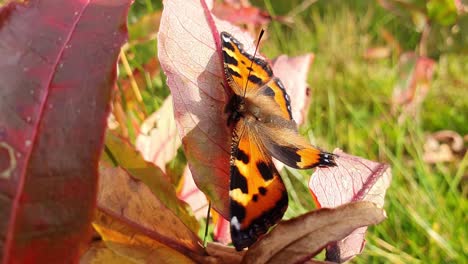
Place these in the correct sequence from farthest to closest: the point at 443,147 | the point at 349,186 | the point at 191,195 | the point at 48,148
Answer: the point at 443,147 → the point at 191,195 → the point at 349,186 → the point at 48,148

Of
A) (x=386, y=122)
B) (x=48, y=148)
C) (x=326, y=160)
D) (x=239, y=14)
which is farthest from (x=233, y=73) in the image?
(x=386, y=122)

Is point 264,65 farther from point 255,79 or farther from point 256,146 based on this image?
point 256,146

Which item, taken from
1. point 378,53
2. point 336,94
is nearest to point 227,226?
point 336,94

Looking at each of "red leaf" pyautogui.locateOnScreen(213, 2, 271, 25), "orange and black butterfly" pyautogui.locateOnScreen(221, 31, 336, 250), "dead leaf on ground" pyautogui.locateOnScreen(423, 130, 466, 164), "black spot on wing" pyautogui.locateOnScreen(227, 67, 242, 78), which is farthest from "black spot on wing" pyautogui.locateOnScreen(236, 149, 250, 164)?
"dead leaf on ground" pyautogui.locateOnScreen(423, 130, 466, 164)

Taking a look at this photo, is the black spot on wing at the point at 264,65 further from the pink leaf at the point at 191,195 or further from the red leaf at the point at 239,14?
the red leaf at the point at 239,14

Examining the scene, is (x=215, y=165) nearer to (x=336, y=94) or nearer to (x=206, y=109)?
(x=206, y=109)

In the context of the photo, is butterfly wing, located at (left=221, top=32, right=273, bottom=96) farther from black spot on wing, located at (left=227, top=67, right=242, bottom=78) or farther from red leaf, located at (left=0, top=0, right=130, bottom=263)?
red leaf, located at (left=0, top=0, right=130, bottom=263)
